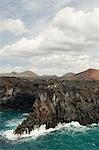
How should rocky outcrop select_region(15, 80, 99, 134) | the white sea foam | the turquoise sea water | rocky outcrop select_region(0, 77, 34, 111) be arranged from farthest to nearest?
rocky outcrop select_region(0, 77, 34, 111)
rocky outcrop select_region(15, 80, 99, 134)
the white sea foam
the turquoise sea water

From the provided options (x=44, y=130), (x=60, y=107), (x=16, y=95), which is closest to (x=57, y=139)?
(x=44, y=130)

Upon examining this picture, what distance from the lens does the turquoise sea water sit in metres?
74.4

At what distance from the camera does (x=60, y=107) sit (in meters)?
98.0

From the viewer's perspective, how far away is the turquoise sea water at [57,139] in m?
74.4

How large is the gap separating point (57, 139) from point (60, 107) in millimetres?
18696

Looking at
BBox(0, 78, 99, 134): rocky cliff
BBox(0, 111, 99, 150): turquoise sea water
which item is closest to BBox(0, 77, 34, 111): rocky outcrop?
BBox(0, 78, 99, 134): rocky cliff

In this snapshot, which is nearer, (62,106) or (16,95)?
(62,106)

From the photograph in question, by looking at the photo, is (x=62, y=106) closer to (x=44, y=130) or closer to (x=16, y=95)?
(x=44, y=130)

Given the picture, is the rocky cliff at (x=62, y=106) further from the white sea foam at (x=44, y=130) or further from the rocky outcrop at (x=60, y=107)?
the white sea foam at (x=44, y=130)

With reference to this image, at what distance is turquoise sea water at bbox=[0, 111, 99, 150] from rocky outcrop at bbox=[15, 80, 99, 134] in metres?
2.30

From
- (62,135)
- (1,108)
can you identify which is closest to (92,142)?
(62,135)

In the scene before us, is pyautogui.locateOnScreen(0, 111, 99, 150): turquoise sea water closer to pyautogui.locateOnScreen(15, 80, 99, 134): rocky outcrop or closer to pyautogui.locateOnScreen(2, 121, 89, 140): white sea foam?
pyautogui.locateOnScreen(2, 121, 89, 140): white sea foam

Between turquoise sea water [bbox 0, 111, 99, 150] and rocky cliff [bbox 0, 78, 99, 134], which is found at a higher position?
rocky cliff [bbox 0, 78, 99, 134]

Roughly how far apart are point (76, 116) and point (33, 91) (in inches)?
2192
